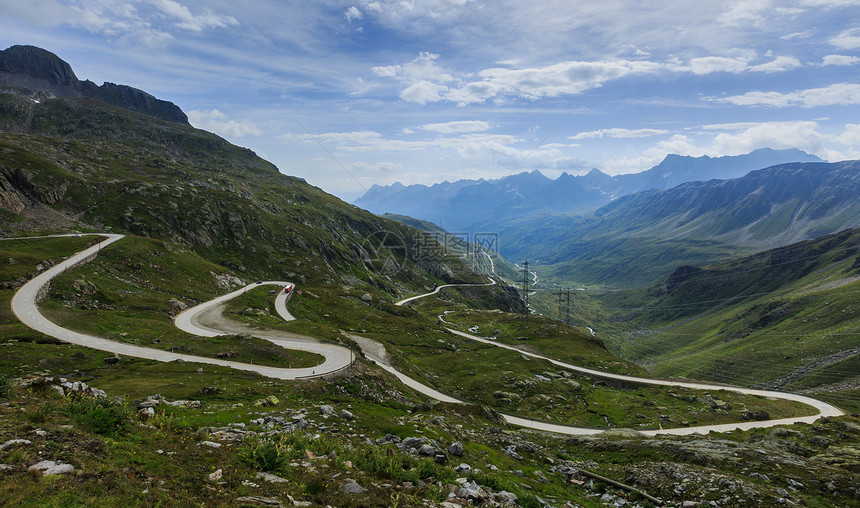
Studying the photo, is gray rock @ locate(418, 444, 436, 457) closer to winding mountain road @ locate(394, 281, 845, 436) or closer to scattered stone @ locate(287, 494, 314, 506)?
scattered stone @ locate(287, 494, 314, 506)

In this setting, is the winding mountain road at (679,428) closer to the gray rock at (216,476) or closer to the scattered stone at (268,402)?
the scattered stone at (268,402)

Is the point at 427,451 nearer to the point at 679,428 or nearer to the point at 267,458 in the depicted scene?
the point at 267,458

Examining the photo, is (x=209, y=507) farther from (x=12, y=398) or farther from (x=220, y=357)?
(x=220, y=357)

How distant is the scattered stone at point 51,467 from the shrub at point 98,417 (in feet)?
12.0

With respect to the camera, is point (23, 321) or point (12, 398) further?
point (23, 321)

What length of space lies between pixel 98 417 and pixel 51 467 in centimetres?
464

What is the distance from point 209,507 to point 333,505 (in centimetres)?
472

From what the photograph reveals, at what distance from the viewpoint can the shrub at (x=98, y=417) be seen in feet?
55.2

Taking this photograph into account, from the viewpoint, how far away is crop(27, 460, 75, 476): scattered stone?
41.3 feet

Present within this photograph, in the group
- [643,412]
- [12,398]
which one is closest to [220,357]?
[12,398]

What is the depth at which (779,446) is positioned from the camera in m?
43.8

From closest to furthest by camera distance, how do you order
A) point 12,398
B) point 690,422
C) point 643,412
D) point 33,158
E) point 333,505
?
point 333,505 < point 12,398 < point 690,422 < point 643,412 < point 33,158

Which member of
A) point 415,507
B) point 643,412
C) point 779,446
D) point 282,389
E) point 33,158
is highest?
point 33,158

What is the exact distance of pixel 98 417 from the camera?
1711 centimetres
